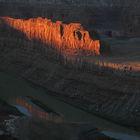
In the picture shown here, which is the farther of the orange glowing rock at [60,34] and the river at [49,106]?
the orange glowing rock at [60,34]

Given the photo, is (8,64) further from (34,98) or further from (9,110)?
(9,110)

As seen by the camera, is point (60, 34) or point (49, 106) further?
point (60, 34)

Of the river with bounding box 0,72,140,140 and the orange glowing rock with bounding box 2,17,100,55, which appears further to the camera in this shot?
the orange glowing rock with bounding box 2,17,100,55

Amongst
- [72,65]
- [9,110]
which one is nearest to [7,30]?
[72,65]

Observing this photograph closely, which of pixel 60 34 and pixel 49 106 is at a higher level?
pixel 60 34

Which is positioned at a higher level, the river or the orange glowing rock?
the orange glowing rock

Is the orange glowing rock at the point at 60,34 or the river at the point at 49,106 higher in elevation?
the orange glowing rock at the point at 60,34
